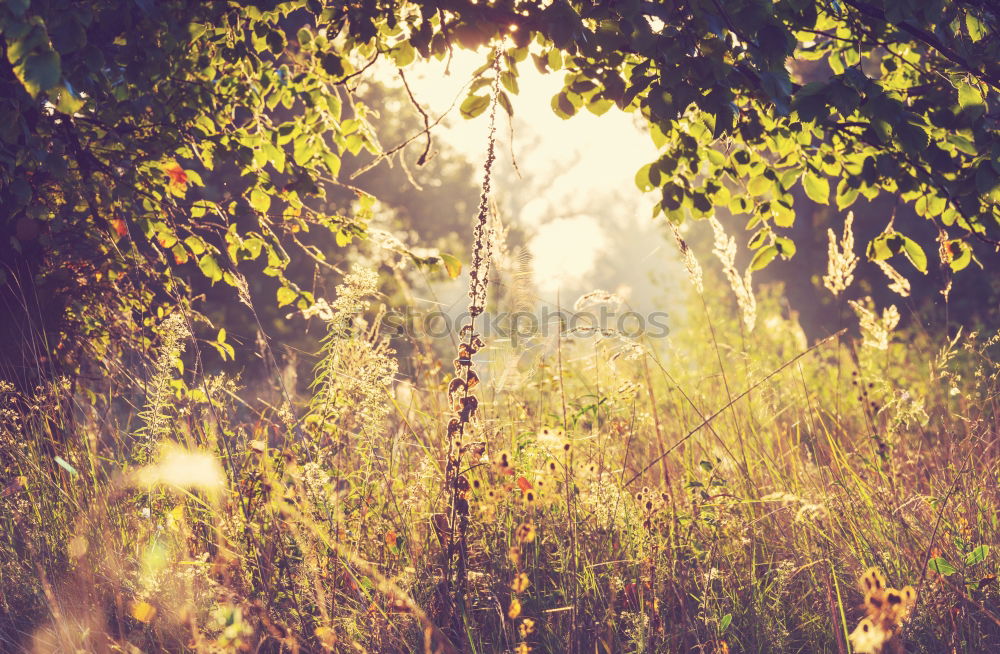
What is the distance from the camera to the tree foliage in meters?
2.22

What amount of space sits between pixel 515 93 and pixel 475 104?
0.17 m

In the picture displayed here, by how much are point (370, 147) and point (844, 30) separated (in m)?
2.09

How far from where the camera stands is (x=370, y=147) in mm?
3266

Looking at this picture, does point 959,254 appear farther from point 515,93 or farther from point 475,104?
point 475,104

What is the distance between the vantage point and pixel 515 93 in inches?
112

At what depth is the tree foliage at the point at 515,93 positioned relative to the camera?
7.27 ft

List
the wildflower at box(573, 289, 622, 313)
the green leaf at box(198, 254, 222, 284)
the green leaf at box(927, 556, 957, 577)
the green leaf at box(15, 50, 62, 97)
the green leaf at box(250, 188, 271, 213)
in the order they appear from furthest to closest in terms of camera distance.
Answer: the green leaf at box(198, 254, 222, 284), the green leaf at box(250, 188, 271, 213), the wildflower at box(573, 289, 622, 313), the green leaf at box(927, 556, 957, 577), the green leaf at box(15, 50, 62, 97)

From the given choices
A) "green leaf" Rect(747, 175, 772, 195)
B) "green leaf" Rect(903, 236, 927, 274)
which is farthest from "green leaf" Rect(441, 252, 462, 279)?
"green leaf" Rect(903, 236, 927, 274)

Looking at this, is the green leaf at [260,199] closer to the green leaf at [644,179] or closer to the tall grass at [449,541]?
the tall grass at [449,541]

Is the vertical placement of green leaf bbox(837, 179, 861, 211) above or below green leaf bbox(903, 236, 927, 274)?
above

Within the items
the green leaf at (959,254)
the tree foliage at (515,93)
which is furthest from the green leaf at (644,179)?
the green leaf at (959,254)

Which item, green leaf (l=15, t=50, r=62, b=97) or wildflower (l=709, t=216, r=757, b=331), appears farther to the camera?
wildflower (l=709, t=216, r=757, b=331)

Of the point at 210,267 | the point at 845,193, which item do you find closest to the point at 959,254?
the point at 845,193

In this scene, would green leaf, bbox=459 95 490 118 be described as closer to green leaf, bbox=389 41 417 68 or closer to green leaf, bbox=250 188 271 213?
green leaf, bbox=389 41 417 68
